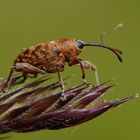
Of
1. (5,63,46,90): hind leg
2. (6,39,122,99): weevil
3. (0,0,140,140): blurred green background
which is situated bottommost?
(5,63,46,90): hind leg

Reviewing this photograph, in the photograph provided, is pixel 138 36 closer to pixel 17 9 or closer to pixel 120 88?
pixel 120 88

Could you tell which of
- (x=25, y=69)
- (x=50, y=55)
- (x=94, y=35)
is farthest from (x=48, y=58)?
(x=94, y=35)

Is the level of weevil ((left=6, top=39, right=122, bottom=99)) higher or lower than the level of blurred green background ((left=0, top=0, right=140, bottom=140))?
lower

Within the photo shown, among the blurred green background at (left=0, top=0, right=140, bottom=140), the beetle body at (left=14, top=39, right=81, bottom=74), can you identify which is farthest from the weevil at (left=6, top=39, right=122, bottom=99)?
the blurred green background at (left=0, top=0, right=140, bottom=140)

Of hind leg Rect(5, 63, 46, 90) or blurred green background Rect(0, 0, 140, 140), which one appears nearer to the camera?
hind leg Rect(5, 63, 46, 90)

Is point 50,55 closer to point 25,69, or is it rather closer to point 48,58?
point 48,58

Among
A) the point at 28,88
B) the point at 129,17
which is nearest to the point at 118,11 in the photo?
the point at 129,17

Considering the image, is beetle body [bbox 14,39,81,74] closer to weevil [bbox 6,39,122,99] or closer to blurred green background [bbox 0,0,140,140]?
weevil [bbox 6,39,122,99]
